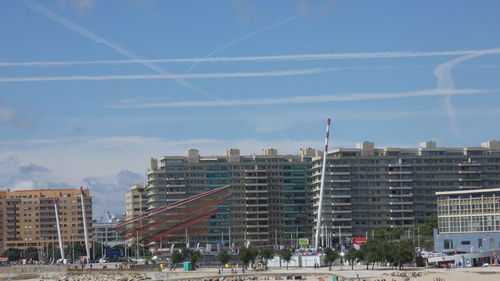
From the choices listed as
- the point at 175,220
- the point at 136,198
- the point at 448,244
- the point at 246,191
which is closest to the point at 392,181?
the point at 246,191

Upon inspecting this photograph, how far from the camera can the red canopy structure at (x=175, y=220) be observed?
452ft

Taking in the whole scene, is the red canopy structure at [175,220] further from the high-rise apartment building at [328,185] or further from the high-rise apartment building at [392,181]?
the high-rise apartment building at [392,181]

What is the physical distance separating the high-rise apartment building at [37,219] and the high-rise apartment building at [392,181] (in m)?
47.9

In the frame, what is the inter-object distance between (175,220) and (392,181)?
34471 millimetres

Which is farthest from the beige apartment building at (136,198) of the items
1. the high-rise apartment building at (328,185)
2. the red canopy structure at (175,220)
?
the red canopy structure at (175,220)

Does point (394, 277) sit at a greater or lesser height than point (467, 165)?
lesser

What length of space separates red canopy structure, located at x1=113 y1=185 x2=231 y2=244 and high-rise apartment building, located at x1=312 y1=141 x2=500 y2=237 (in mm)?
17354

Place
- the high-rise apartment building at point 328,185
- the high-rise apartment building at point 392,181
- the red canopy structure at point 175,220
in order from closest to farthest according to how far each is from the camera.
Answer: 1. the red canopy structure at point 175,220
2. the high-rise apartment building at point 392,181
3. the high-rise apartment building at point 328,185

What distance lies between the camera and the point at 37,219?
173875mm

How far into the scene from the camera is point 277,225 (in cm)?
15725

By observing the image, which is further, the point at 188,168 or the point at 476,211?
the point at 188,168

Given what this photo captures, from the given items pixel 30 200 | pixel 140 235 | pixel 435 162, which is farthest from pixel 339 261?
pixel 30 200

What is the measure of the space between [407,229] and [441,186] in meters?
9.62

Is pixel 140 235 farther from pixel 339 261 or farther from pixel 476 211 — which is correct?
pixel 476 211
